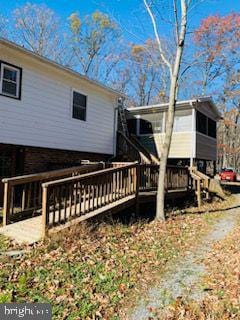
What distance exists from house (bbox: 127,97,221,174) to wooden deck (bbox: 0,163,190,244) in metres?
5.43

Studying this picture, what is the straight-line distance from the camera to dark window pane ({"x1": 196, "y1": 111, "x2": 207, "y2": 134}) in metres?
18.3

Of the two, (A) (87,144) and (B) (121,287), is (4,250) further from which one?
(A) (87,144)

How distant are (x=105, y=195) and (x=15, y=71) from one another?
5363 mm

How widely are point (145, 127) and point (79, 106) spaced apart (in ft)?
21.3

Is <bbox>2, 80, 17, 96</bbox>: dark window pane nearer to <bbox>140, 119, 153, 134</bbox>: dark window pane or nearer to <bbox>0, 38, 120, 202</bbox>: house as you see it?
<bbox>0, 38, 120, 202</bbox>: house

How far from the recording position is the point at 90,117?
14.6 metres

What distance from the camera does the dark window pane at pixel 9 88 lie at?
417 inches

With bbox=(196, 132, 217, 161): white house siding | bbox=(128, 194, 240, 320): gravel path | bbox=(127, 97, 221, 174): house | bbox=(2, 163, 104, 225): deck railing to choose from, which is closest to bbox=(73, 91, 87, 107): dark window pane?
bbox=(2, 163, 104, 225): deck railing

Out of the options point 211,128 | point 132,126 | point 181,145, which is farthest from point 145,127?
point 211,128

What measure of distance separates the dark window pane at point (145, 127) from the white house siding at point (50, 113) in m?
4.28

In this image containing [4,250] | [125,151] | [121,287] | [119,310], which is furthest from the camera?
[125,151]

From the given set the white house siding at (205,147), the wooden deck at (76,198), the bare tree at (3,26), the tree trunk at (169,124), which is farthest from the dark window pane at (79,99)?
the bare tree at (3,26)

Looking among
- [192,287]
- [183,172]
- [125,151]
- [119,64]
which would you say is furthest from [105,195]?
[119,64]

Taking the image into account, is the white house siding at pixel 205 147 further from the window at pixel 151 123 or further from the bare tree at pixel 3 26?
the bare tree at pixel 3 26
